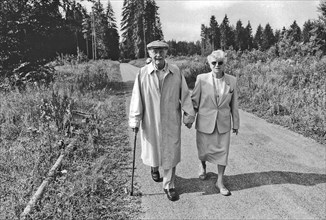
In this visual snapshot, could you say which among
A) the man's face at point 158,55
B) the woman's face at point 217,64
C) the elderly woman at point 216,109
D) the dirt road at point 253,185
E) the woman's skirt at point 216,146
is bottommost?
the dirt road at point 253,185

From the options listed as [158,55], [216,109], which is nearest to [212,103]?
[216,109]

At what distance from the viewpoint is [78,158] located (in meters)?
4.91

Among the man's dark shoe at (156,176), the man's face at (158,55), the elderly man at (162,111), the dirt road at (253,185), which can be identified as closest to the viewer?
the dirt road at (253,185)

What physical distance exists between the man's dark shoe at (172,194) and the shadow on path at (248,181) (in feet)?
0.70

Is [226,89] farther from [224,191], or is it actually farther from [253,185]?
[253,185]

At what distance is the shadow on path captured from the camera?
4.26m

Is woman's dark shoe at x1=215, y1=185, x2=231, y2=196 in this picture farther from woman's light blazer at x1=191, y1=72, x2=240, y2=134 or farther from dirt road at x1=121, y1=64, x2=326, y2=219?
woman's light blazer at x1=191, y1=72, x2=240, y2=134

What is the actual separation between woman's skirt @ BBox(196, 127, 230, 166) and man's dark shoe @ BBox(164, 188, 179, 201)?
761 mm

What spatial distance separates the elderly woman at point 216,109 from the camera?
3.94 m

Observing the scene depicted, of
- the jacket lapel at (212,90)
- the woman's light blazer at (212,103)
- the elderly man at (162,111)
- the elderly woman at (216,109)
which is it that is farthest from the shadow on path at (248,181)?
the jacket lapel at (212,90)

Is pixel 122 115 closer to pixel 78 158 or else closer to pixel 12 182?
pixel 78 158

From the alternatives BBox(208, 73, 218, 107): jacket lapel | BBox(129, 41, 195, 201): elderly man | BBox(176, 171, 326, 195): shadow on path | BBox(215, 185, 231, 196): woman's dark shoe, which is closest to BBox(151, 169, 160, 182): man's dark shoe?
BBox(176, 171, 326, 195): shadow on path

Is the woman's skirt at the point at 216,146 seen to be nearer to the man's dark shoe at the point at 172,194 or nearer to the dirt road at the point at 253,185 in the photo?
the dirt road at the point at 253,185

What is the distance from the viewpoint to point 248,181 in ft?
14.6
